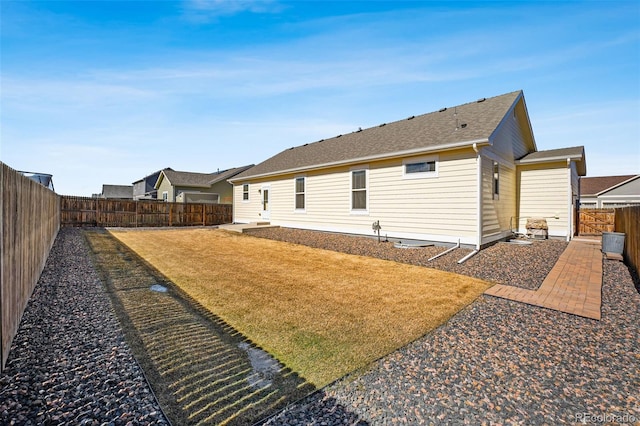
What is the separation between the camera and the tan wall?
911 centimetres

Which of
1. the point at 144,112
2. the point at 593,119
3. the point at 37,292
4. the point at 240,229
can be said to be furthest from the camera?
the point at 240,229

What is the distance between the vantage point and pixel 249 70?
36.9 ft

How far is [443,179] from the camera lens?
949 centimetres

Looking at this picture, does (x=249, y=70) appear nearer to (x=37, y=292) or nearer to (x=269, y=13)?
(x=269, y=13)

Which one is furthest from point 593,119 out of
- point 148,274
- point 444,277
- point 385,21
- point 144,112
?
point 144,112

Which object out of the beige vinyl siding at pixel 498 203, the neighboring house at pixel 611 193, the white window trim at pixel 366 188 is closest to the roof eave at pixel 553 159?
the beige vinyl siding at pixel 498 203

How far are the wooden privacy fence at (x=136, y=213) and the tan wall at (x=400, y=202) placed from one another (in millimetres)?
9790

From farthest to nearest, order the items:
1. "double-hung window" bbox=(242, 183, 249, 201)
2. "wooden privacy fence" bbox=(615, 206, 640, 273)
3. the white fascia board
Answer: "double-hung window" bbox=(242, 183, 249, 201) < the white fascia board < "wooden privacy fence" bbox=(615, 206, 640, 273)

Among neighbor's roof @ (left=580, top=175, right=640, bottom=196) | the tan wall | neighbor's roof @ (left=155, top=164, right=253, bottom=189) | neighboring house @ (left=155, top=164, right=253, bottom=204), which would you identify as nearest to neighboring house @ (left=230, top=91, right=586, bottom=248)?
the tan wall

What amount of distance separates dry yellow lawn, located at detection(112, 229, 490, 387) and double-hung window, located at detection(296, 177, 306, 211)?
5.81 m

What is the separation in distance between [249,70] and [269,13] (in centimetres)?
236

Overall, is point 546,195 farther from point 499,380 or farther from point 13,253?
point 13,253

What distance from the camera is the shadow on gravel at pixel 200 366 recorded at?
2.29m

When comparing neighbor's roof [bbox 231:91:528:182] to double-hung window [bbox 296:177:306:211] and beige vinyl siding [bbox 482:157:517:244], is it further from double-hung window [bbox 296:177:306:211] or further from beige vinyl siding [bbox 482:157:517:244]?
beige vinyl siding [bbox 482:157:517:244]
